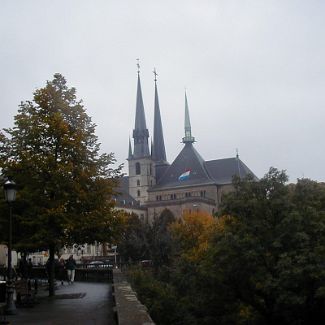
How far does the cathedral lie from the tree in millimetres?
96587

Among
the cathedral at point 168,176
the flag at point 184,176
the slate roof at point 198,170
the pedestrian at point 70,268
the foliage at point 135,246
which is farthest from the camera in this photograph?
the flag at point 184,176

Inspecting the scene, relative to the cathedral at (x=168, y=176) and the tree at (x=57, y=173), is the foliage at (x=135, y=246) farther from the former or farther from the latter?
the cathedral at (x=168, y=176)

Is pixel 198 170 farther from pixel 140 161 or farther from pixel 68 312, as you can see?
pixel 68 312

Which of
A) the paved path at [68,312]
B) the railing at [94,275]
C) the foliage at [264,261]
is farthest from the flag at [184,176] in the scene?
the paved path at [68,312]

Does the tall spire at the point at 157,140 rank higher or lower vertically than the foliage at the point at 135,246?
higher

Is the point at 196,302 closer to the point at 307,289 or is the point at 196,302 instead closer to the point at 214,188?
the point at 307,289

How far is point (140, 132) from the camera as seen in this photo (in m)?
136

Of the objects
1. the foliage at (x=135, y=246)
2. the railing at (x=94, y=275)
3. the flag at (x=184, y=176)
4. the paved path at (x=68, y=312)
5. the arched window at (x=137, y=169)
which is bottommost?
the paved path at (x=68, y=312)

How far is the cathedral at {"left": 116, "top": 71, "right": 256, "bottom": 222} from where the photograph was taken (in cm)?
12512

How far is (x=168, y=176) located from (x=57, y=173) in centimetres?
11391

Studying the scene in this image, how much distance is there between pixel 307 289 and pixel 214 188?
9851 cm

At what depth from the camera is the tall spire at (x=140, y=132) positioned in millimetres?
134750

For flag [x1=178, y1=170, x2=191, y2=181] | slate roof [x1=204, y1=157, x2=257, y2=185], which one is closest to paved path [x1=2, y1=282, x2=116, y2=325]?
flag [x1=178, y1=170, x2=191, y2=181]

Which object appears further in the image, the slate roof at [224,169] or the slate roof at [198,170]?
the slate roof at [224,169]
